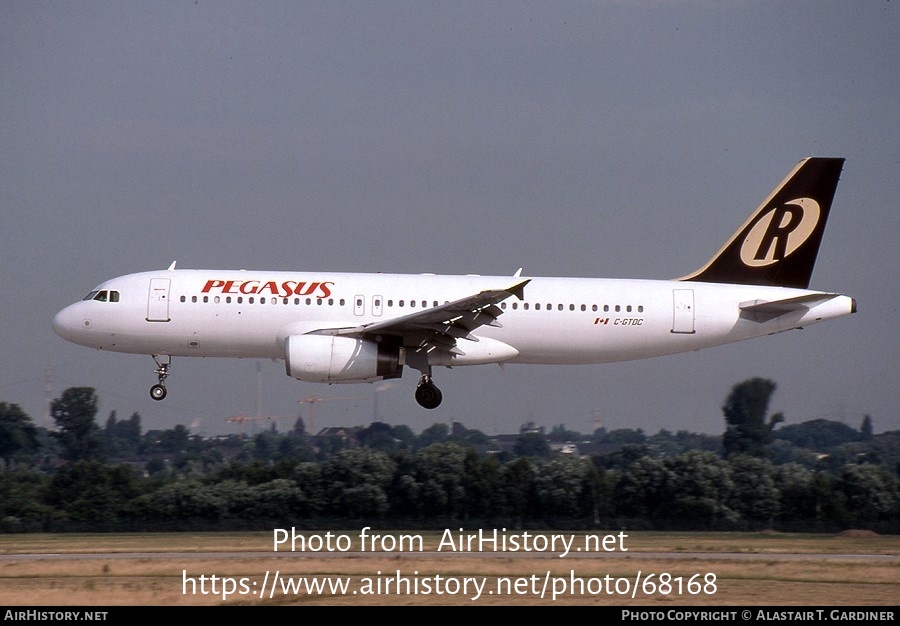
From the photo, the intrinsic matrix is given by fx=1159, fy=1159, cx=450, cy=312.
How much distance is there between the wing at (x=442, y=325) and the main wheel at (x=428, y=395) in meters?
1.00

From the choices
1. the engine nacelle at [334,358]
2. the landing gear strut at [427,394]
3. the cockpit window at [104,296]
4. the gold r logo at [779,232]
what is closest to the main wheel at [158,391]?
the cockpit window at [104,296]

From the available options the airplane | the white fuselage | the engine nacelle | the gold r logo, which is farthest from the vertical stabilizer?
the engine nacelle

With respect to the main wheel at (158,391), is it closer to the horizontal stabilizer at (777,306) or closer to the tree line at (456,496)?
the tree line at (456,496)

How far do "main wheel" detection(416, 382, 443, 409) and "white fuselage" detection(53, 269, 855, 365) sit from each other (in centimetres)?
115

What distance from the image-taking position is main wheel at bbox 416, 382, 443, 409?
3391 cm

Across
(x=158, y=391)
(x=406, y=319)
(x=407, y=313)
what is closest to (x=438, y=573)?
(x=406, y=319)

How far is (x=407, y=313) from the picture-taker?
33.7 m

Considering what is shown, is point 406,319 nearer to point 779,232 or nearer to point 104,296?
point 104,296

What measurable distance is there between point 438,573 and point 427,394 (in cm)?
962

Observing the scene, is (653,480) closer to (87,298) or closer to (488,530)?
(488,530)

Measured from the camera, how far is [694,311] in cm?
3503
